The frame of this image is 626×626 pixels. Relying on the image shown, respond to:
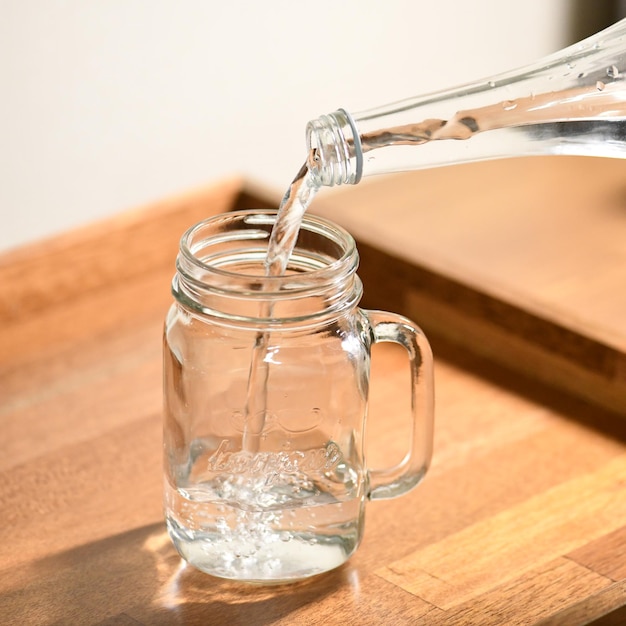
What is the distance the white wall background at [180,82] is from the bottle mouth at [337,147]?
512 millimetres

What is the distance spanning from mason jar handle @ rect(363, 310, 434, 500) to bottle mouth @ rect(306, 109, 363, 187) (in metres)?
0.10

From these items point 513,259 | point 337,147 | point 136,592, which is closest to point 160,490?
point 136,592

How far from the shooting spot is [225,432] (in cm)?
68

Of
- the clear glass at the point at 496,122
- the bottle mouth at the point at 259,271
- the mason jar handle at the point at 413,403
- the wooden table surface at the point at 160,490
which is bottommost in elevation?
the wooden table surface at the point at 160,490

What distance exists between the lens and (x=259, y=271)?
72 centimetres

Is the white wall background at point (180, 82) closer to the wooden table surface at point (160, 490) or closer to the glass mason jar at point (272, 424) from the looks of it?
the wooden table surface at point (160, 490)

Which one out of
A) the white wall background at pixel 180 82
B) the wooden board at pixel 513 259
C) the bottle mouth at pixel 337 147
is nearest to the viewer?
the bottle mouth at pixel 337 147

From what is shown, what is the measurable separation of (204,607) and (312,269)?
0.66 ft

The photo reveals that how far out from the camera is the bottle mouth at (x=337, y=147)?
61 cm

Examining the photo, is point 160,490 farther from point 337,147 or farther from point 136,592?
point 337,147

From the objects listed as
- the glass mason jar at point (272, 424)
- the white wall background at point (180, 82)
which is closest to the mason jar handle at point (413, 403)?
the glass mason jar at point (272, 424)

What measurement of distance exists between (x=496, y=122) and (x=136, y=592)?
0.33 meters

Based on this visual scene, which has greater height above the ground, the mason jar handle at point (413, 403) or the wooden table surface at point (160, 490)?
the mason jar handle at point (413, 403)

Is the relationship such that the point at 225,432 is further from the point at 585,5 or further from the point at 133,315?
the point at 585,5
